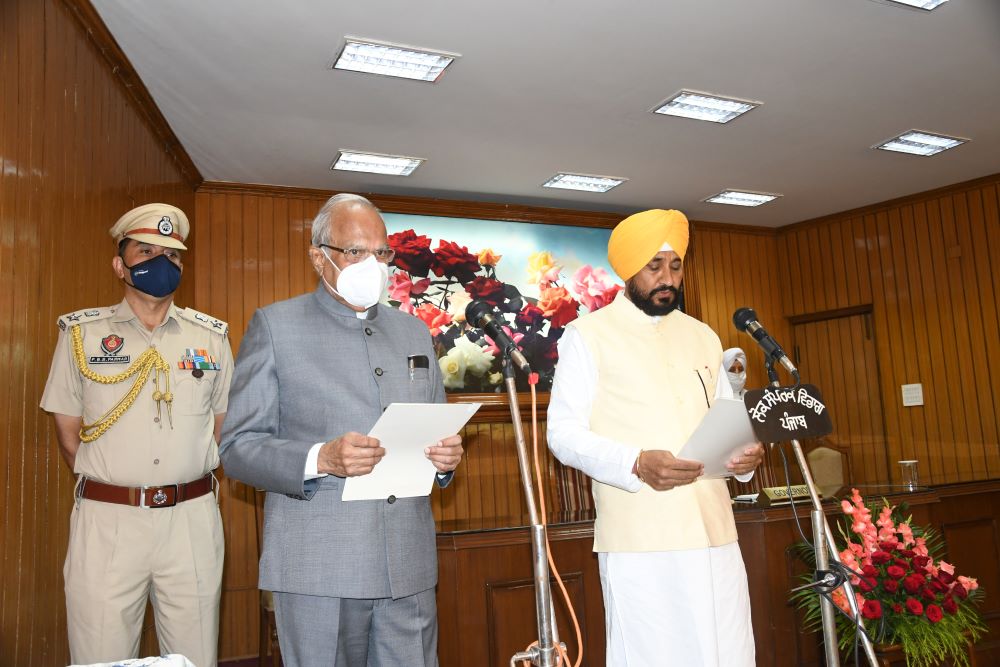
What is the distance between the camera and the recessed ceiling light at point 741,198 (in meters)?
6.79

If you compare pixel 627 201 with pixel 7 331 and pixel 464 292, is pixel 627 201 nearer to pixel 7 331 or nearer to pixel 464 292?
pixel 464 292

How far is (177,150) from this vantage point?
16.5ft

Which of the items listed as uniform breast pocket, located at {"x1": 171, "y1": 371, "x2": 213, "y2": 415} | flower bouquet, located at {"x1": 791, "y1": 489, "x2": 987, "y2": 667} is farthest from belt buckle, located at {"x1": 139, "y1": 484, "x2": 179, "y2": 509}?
flower bouquet, located at {"x1": 791, "y1": 489, "x2": 987, "y2": 667}

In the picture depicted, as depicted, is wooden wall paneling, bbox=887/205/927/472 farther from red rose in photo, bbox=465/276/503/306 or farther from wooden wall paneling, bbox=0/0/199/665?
wooden wall paneling, bbox=0/0/199/665

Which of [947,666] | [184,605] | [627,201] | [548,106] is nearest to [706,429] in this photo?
[184,605]

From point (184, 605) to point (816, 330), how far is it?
22.2 feet

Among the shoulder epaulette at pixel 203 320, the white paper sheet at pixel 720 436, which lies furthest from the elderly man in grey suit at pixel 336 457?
the shoulder epaulette at pixel 203 320

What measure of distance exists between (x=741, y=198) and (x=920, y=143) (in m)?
1.47

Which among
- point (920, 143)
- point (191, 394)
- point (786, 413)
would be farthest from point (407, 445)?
point (920, 143)

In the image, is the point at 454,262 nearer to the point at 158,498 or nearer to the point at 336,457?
the point at 158,498

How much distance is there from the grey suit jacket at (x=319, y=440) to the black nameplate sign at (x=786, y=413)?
78 centimetres

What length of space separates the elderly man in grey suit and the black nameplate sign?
0.68 m

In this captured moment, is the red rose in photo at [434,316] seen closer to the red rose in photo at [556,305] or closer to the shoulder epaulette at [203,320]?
the red rose in photo at [556,305]

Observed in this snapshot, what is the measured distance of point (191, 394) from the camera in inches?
107
